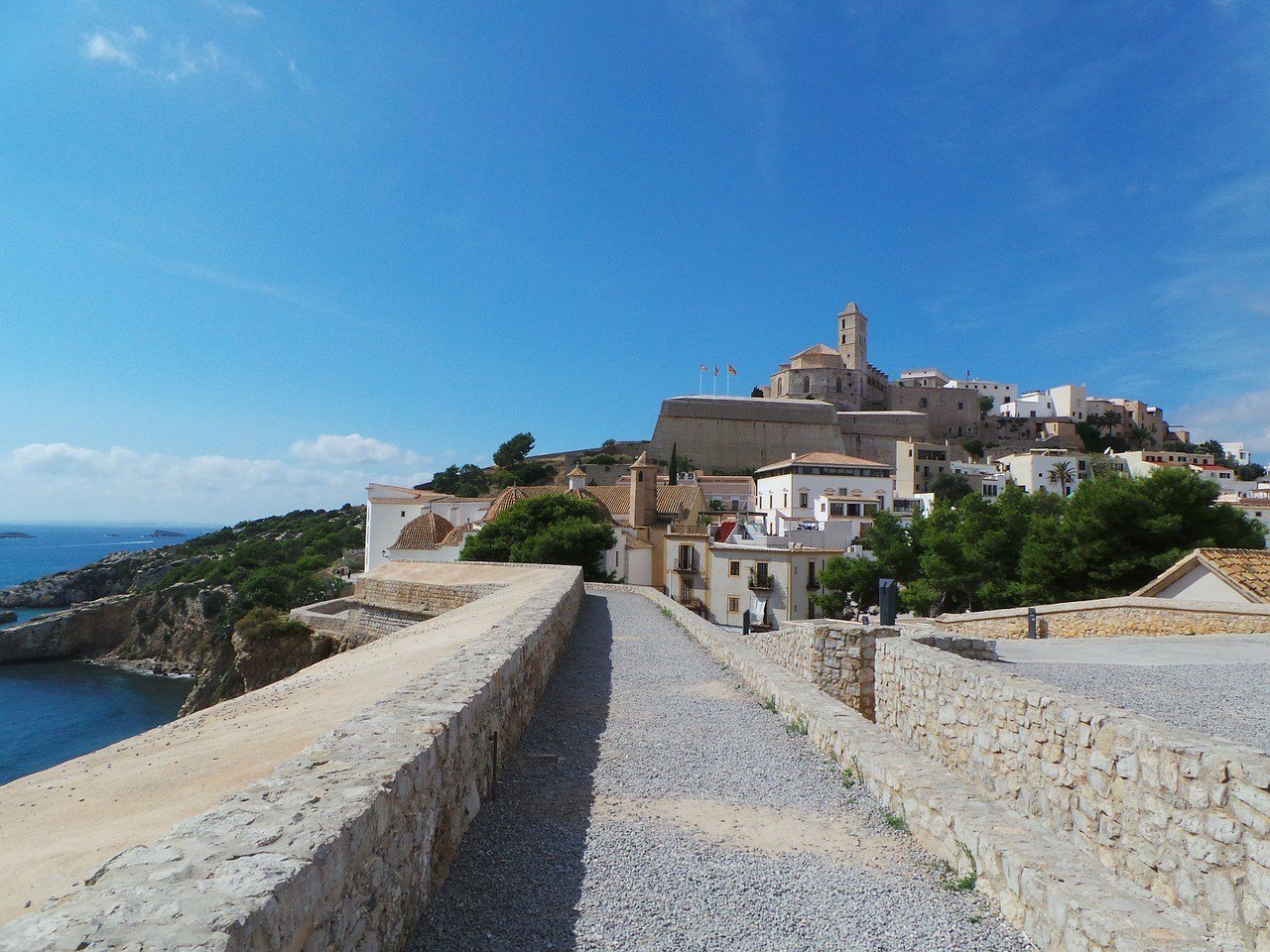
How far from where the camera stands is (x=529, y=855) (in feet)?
11.5

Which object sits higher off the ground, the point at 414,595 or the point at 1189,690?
the point at 1189,690

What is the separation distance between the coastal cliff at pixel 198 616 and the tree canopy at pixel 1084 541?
20537 mm

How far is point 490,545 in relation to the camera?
2930cm

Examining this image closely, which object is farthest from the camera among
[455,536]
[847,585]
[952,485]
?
[952,485]

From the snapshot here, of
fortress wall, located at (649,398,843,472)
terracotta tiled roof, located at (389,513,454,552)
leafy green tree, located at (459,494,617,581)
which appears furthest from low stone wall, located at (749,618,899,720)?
fortress wall, located at (649,398,843,472)

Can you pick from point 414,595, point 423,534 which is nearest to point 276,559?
point 423,534

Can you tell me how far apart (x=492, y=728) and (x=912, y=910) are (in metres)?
2.56

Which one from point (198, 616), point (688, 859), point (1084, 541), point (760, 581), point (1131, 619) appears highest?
point (1084, 541)

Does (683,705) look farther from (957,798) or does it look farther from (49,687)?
(49,687)

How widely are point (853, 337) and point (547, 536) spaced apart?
71.8 meters

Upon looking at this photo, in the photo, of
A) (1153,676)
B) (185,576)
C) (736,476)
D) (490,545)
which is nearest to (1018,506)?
(1153,676)

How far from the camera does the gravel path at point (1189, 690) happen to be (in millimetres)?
5609

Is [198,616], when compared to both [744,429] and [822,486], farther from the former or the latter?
[744,429]

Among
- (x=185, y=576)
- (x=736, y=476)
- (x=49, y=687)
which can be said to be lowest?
(x=49, y=687)
